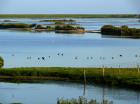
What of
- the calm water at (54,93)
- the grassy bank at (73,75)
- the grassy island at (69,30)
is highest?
the grassy bank at (73,75)

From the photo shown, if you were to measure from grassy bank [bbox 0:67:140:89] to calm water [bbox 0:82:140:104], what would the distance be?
874 millimetres

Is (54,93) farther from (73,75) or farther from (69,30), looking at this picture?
(69,30)

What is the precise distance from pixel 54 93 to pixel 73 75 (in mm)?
3221

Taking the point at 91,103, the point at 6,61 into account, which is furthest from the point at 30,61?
the point at 91,103

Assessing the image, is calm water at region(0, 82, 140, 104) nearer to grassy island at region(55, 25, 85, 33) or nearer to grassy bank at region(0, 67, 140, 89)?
grassy bank at region(0, 67, 140, 89)

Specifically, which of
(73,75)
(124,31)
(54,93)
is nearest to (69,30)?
(124,31)

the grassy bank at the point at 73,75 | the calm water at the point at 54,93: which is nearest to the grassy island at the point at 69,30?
the grassy bank at the point at 73,75

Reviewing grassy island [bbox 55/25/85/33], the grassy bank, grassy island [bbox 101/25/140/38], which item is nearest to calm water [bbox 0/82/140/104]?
the grassy bank

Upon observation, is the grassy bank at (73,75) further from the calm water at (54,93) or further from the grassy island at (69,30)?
the grassy island at (69,30)

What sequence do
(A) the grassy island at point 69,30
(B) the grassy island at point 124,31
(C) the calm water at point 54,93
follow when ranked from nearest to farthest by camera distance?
(C) the calm water at point 54,93, (B) the grassy island at point 124,31, (A) the grassy island at point 69,30

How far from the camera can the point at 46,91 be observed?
31859mm

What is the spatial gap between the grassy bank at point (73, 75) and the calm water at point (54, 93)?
87 cm

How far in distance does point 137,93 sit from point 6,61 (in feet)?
58.7

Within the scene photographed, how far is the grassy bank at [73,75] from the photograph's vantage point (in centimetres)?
3256
